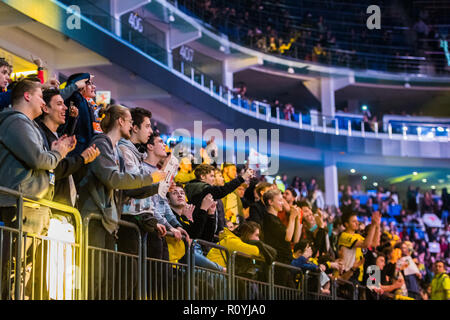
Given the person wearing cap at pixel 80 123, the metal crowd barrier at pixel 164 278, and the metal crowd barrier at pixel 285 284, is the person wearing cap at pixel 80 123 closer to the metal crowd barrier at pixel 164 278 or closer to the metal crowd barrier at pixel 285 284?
the metal crowd barrier at pixel 164 278

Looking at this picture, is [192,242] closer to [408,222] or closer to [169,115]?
[169,115]

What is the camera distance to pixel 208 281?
5645mm

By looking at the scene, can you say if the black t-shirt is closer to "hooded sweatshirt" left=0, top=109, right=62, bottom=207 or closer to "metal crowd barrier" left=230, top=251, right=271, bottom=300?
"metal crowd barrier" left=230, top=251, right=271, bottom=300

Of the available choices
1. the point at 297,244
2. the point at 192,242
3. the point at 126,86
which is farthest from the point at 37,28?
the point at 192,242

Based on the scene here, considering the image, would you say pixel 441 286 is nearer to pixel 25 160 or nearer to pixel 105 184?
pixel 105 184

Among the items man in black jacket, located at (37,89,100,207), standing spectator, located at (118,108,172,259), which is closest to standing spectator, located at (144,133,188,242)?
standing spectator, located at (118,108,172,259)

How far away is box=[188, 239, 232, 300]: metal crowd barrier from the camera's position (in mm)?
5395

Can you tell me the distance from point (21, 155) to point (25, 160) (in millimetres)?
36

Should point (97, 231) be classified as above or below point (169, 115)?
below

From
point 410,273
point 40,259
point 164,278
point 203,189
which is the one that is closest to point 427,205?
point 410,273

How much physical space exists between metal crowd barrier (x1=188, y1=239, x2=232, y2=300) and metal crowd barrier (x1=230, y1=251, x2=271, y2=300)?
2.5 inches

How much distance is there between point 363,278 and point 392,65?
65.1 ft

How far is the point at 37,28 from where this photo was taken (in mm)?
11477

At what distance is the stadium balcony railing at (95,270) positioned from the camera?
12.3ft
